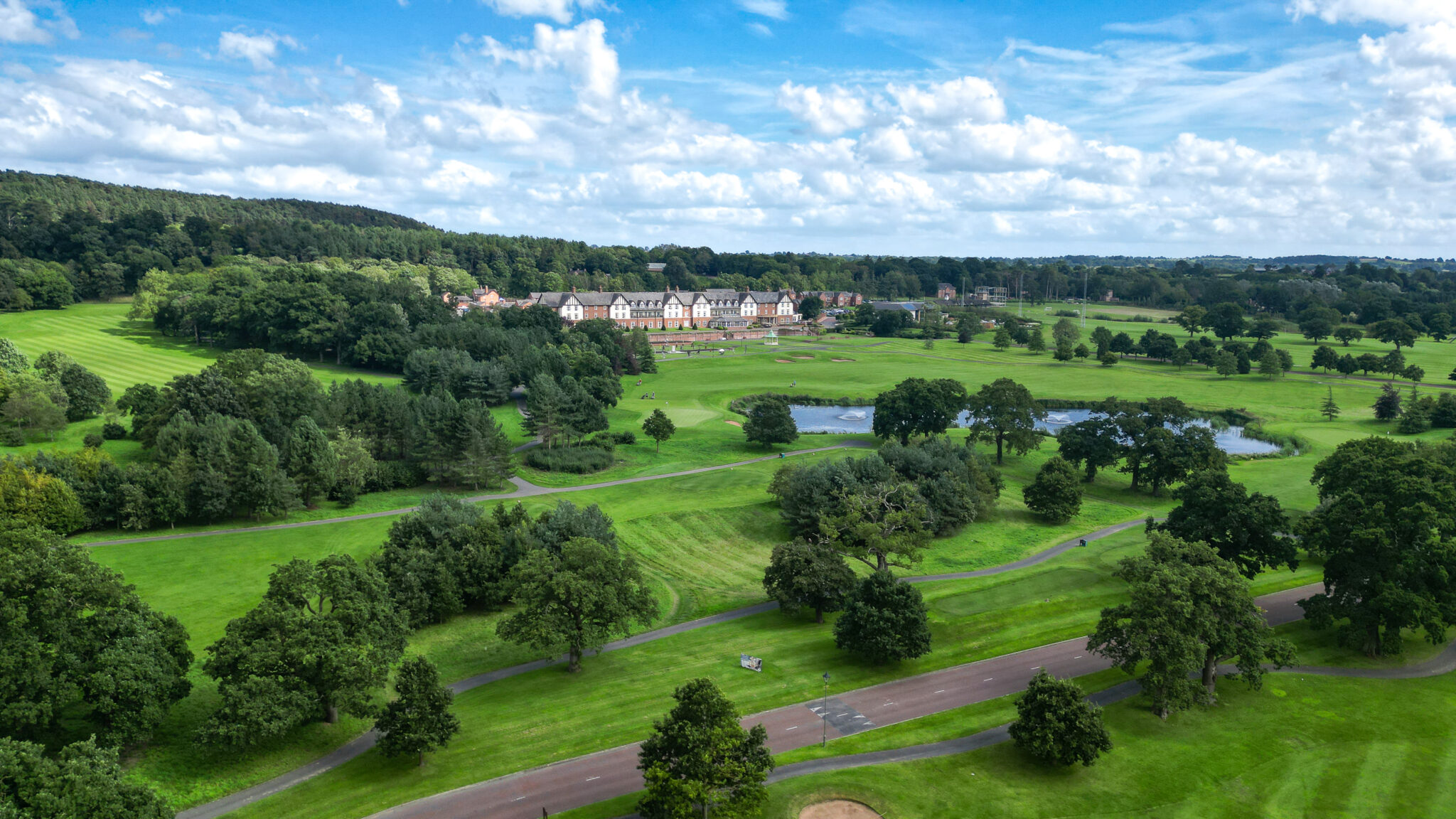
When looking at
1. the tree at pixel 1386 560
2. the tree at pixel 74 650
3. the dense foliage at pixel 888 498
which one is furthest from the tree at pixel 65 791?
the tree at pixel 1386 560

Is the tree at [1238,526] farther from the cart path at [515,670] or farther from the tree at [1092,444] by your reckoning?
the tree at [1092,444]

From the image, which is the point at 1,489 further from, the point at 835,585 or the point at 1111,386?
the point at 1111,386

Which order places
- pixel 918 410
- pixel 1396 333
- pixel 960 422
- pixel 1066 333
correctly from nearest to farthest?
1. pixel 918 410
2. pixel 960 422
3. pixel 1396 333
4. pixel 1066 333

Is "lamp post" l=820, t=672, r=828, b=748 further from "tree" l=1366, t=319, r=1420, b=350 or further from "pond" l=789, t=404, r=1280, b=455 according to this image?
"tree" l=1366, t=319, r=1420, b=350

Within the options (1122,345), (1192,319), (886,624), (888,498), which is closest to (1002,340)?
(1122,345)

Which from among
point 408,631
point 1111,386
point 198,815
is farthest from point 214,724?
point 1111,386

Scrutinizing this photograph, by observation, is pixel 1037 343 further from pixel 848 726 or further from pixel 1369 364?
pixel 848 726
